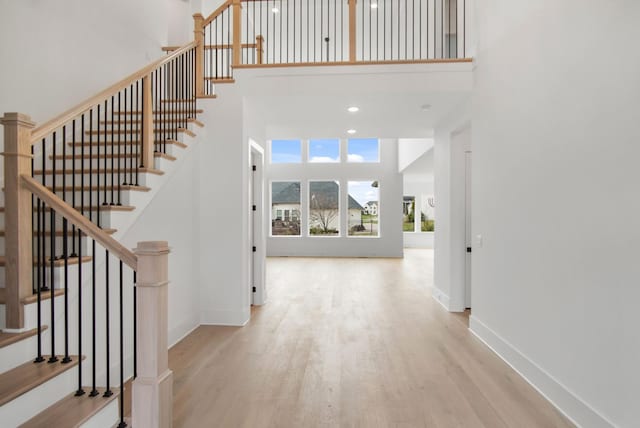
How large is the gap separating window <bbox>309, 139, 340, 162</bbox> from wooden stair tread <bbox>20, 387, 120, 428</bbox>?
9.65 meters

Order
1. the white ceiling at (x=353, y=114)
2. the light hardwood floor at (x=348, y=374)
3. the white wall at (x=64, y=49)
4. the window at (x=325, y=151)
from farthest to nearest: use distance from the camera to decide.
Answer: the window at (x=325, y=151) → the white ceiling at (x=353, y=114) → the white wall at (x=64, y=49) → the light hardwood floor at (x=348, y=374)

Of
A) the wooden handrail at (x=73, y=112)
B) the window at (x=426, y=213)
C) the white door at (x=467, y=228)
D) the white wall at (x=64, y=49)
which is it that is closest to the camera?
the wooden handrail at (x=73, y=112)

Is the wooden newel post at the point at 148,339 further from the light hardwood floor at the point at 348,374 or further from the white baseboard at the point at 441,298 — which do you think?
the white baseboard at the point at 441,298

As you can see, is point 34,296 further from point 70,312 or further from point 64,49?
point 64,49

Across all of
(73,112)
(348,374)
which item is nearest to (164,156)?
(73,112)

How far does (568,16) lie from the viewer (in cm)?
236

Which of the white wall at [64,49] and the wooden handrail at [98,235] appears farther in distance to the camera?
the white wall at [64,49]

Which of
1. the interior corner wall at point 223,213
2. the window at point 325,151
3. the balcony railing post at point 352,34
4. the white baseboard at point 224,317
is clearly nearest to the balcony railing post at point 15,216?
the interior corner wall at point 223,213

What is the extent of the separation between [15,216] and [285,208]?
30.4 feet

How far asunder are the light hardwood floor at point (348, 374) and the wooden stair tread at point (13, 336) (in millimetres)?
1027

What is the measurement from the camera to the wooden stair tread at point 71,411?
1.74 metres

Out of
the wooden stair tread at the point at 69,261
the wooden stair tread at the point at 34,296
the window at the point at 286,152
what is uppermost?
the window at the point at 286,152

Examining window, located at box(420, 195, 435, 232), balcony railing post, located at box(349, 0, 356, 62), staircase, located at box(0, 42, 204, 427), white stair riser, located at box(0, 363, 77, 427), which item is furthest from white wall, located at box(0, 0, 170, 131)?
window, located at box(420, 195, 435, 232)

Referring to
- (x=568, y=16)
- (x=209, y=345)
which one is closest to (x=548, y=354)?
(x=568, y=16)
